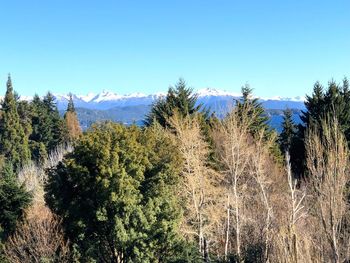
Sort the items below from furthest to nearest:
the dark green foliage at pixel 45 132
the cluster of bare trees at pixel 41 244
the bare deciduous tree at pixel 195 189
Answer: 1. the dark green foliage at pixel 45 132
2. the bare deciduous tree at pixel 195 189
3. the cluster of bare trees at pixel 41 244

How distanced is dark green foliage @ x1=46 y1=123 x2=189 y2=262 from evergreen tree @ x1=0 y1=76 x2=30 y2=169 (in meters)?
29.5

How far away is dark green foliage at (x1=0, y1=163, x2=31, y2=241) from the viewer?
2116 cm

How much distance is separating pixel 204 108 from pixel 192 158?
13460 millimetres

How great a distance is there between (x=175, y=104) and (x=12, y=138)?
70.4 feet

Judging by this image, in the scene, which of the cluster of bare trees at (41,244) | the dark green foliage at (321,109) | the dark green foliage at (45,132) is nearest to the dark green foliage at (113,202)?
the cluster of bare trees at (41,244)

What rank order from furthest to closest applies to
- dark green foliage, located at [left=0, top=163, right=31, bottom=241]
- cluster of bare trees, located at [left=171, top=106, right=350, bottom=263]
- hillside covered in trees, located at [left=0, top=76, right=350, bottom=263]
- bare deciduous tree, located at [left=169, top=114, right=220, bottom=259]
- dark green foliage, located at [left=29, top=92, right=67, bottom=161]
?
dark green foliage, located at [left=29, top=92, right=67, bottom=161], bare deciduous tree, located at [left=169, top=114, right=220, bottom=259], dark green foliage, located at [left=0, top=163, right=31, bottom=241], cluster of bare trees, located at [left=171, top=106, right=350, bottom=263], hillside covered in trees, located at [left=0, top=76, right=350, bottom=263]

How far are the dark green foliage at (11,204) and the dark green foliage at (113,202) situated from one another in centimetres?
484

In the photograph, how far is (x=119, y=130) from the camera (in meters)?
17.9

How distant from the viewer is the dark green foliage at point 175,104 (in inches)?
1276

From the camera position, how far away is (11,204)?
21734 millimetres

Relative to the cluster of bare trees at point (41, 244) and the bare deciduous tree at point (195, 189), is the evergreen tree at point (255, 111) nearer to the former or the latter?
the bare deciduous tree at point (195, 189)

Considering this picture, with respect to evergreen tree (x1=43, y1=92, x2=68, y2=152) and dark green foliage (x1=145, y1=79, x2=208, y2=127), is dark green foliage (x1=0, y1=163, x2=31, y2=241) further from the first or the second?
evergreen tree (x1=43, y1=92, x2=68, y2=152)

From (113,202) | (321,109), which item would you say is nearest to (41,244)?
(113,202)

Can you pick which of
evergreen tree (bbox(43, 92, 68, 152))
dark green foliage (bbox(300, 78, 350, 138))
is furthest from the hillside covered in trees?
evergreen tree (bbox(43, 92, 68, 152))
